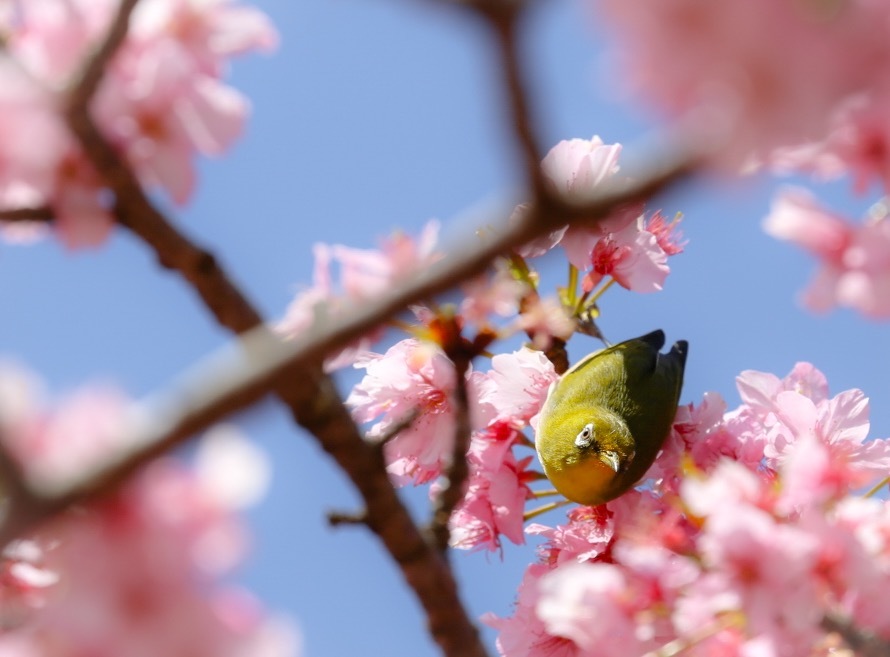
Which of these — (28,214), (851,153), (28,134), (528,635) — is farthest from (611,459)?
(28,134)

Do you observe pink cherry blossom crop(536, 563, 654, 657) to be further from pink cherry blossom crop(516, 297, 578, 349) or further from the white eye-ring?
the white eye-ring

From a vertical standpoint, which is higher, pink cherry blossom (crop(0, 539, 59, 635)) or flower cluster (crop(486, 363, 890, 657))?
pink cherry blossom (crop(0, 539, 59, 635))

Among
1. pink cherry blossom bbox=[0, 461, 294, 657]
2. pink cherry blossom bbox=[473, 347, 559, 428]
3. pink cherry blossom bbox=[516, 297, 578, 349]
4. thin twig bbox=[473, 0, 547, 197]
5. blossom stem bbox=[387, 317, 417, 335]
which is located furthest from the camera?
pink cherry blossom bbox=[473, 347, 559, 428]

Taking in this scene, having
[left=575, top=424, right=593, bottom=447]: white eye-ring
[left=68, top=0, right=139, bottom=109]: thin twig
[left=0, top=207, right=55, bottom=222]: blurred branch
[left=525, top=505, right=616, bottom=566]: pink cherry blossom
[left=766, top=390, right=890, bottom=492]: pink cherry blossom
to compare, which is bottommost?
[left=525, top=505, right=616, bottom=566]: pink cherry blossom

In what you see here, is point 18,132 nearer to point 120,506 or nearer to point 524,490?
point 120,506

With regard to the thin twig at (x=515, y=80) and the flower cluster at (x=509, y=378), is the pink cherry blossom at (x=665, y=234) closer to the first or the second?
the flower cluster at (x=509, y=378)

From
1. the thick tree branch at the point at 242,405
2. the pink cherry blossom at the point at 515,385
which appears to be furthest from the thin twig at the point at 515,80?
the pink cherry blossom at the point at 515,385

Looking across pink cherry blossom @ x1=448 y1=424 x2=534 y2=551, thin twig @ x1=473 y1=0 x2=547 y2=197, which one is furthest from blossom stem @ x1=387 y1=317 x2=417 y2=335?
thin twig @ x1=473 y1=0 x2=547 y2=197
